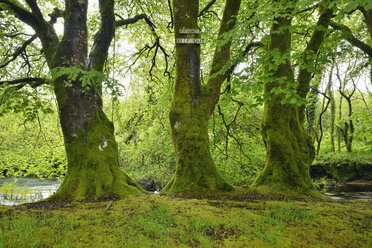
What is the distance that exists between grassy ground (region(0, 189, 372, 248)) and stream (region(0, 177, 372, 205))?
5.57 feet

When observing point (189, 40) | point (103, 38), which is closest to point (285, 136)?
point (189, 40)

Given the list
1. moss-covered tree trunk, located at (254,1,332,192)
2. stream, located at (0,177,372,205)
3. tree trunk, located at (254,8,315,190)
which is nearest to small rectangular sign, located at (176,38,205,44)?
moss-covered tree trunk, located at (254,1,332,192)

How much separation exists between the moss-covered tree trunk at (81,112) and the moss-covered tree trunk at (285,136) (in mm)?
3607

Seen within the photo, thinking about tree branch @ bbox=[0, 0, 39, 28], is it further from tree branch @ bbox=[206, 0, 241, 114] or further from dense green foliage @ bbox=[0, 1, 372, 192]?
tree branch @ bbox=[206, 0, 241, 114]

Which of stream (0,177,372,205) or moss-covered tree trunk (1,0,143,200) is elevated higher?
moss-covered tree trunk (1,0,143,200)

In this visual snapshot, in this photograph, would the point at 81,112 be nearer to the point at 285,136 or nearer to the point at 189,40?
the point at 189,40

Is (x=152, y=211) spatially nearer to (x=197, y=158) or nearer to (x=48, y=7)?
(x=197, y=158)

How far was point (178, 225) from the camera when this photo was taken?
2727mm

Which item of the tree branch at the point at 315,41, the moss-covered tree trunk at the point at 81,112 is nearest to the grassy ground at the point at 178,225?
the moss-covered tree trunk at the point at 81,112

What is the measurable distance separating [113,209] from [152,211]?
588 mm

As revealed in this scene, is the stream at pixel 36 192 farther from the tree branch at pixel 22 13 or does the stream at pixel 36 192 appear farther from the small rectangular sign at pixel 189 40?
the small rectangular sign at pixel 189 40

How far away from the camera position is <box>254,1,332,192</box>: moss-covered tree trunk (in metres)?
5.50

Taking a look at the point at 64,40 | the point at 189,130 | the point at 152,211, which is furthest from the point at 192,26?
the point at 152,211

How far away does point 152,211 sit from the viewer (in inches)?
120
